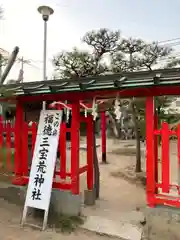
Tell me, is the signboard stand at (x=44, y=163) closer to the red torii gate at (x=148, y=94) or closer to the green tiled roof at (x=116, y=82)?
the red torii gate at (x=148, y=94)

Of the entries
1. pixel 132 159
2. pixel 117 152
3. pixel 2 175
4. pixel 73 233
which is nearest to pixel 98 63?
pixel 117 152

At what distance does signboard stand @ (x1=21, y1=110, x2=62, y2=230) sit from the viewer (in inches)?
202

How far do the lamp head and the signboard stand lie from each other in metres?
5.82

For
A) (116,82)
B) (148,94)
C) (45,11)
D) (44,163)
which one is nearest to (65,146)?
(44,163)

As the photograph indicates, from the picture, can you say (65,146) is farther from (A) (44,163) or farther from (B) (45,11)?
(B) (45,11)

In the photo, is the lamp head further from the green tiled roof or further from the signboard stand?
the signboard stand

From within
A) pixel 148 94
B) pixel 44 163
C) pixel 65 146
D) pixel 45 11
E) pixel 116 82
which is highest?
pixel 45 11

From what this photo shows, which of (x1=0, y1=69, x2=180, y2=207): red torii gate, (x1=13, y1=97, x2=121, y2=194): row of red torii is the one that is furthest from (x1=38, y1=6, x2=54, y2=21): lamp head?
(x1=0, y1=69, x2=180, y2=207): red torii gate

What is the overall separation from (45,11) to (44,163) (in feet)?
22.6

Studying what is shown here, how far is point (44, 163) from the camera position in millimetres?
5336

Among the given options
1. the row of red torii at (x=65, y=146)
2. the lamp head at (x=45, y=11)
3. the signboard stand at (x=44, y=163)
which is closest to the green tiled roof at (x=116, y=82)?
the row of red torii at (x=65, y=146)

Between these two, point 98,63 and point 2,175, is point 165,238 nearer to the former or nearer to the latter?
point 2,175

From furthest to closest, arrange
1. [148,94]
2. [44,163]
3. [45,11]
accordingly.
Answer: [45,11], [44,163], [148,94]

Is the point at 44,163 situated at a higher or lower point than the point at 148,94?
lower
